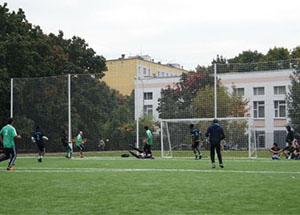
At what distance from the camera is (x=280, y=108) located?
2856 cm

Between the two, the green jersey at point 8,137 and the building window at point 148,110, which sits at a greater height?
the building window at point 148,110

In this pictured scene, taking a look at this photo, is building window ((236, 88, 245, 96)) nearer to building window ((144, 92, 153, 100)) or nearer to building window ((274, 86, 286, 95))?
building window ((274, 86, 286, 95))

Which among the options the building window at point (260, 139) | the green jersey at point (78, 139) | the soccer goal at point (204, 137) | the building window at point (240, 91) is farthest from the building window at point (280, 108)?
the green jersey at point (78, 139)

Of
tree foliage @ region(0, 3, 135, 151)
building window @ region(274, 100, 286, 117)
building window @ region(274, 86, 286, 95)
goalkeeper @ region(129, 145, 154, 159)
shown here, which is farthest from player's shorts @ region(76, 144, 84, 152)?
building window @ region(274, 86, 286, 95)

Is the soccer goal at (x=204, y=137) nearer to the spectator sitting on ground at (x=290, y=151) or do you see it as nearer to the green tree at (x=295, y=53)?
the spectator sitting on ground at (x=290, y=151)

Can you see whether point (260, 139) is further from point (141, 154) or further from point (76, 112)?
point (76, 112)

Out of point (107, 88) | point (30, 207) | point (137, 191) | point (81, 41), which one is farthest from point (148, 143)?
point (81, 41)

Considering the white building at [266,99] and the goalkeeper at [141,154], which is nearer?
the white building at [266,99]

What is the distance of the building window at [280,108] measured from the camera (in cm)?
2856

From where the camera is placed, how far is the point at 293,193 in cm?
987

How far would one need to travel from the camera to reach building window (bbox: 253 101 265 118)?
29.2 meters

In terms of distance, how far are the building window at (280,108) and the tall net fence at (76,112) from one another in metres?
8.92

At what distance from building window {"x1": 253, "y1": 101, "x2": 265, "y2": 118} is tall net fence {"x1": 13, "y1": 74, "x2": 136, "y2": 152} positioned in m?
7.74

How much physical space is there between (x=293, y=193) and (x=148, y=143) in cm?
1932
